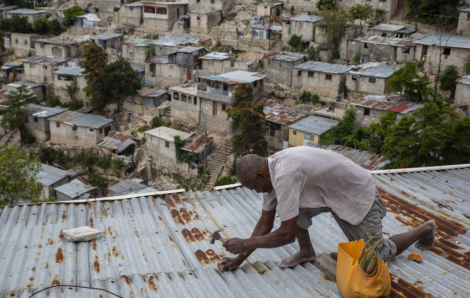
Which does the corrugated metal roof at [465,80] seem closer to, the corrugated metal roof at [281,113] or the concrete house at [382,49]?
the concrete house at [382,49]

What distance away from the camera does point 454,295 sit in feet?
11.8

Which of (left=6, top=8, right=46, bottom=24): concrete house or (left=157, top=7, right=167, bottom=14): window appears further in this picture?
(left=6, top=8, right=46, bottom=24): concrete house

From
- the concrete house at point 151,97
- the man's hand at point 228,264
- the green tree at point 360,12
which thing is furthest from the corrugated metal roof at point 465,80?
the man's hand at point 228,264

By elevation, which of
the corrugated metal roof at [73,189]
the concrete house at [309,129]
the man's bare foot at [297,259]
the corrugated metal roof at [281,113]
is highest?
the man's bare foot at [297,259]

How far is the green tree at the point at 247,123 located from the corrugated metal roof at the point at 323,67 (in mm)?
4184

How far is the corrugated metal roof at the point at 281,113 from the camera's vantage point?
21.9 metres

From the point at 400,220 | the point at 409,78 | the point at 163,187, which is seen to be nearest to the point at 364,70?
the point at 409,78

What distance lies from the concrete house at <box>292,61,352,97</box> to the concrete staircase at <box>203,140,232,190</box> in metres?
5.31

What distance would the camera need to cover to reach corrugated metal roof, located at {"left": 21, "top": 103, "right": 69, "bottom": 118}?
88.9ft

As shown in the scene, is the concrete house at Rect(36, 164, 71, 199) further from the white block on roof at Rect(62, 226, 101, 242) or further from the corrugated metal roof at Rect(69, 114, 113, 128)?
the white block on roof at Rect(62, 226, 101, 242)

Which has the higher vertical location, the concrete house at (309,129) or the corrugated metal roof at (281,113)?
the corrugated metal roof at (281,113)

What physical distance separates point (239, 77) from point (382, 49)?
27.2 ft

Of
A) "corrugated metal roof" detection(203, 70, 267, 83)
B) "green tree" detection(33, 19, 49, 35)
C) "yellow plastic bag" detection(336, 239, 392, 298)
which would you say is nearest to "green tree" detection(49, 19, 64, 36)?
"green tree" detection(33, 19, 49, 35)

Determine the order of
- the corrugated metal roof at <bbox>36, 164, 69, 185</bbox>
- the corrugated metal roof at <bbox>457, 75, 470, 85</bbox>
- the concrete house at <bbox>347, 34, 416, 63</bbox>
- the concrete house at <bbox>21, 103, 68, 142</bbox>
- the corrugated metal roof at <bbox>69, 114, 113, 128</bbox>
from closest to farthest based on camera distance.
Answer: the corrugated metal roof at <bbox>457, 75, 470, 85</bbox> → the corrugated metal roof at <bbox>36, 164, 69, 185</bbox> → the concrete house at <bbox>347, 34, 416, 63</bbox> → the corrugated metal roof at <bbox>69, 114, 113, 128</bbox> → the concrete house at <bbox>21, 103, 68, 142</bbox>
